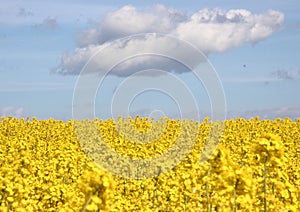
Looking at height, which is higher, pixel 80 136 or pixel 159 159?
pixel 80 136

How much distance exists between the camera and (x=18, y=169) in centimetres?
1088

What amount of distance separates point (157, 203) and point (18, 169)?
3347 mm

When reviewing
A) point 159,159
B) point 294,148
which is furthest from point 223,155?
point 294,148

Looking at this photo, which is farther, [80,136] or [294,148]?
[80,136]

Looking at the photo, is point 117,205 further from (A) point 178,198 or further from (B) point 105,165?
(B) point 105,165

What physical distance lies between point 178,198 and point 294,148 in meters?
11.4

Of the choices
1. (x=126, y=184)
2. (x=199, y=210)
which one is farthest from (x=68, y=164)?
(x=199, y=210)

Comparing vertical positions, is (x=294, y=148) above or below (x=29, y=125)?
below

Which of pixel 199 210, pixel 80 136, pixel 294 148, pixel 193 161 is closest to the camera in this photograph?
pixel 199 210

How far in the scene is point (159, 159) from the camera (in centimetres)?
1645

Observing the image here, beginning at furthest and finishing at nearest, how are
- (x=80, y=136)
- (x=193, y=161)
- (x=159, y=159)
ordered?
1. (x=80, y=136)
2. (x=159, y=159)
3. (x=193, y=161)

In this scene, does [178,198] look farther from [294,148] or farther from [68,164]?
[294,148]

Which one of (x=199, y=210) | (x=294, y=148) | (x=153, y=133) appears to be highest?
(x=153, y=133)

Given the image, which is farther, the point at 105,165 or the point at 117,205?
the point at 105,165
